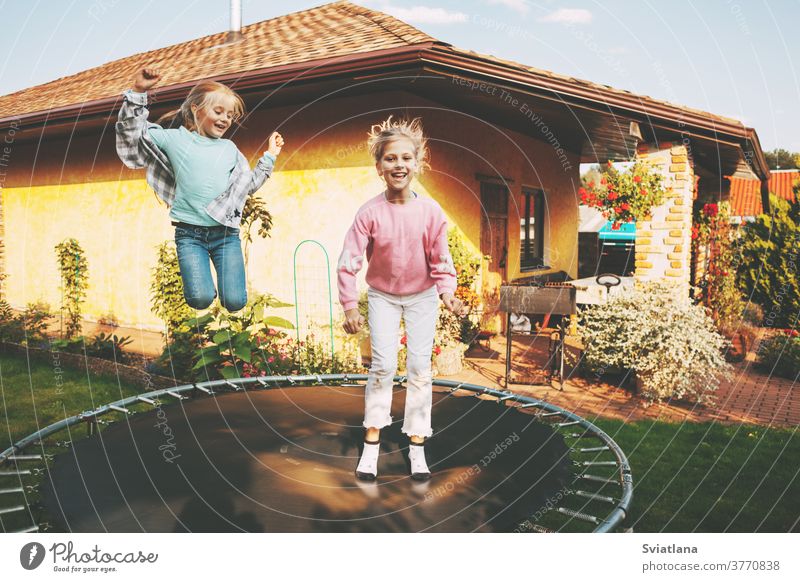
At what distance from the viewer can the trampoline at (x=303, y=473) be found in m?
2.68

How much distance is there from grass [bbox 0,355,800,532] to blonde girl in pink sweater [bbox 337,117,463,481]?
1.50 m

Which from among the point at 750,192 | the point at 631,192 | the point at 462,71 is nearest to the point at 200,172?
the point at 462,71

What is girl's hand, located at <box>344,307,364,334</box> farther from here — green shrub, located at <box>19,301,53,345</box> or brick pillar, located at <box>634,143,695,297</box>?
green shrub, located at <box>19,301,53,345</box>

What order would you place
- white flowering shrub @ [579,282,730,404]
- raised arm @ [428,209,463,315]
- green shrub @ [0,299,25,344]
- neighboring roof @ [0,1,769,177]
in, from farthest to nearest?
green shrub @ [0,299,25,344] < white flowering shrub @ [579,282,730,404] < neighboring roof @ [0,1,769,177] < raised arm @ [428,209,463,315]

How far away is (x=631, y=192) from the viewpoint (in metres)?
6.86

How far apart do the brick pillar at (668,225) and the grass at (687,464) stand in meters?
2.40

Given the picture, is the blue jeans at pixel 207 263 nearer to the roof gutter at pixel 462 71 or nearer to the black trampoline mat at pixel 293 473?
the black trampoline mat at pixel 293 473

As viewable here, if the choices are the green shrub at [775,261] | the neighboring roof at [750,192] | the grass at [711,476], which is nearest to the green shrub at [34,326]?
the grass at [711,476]

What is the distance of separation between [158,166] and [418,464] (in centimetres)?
197

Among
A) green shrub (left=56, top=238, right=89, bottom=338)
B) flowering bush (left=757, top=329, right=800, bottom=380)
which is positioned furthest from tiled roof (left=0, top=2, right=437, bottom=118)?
flowering bush (left=757, top=329, right=800, bottom=380)

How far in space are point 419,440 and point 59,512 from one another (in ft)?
5.70

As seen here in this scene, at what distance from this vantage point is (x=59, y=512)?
2623mm

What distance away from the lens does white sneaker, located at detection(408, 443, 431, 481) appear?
319 centimetres
